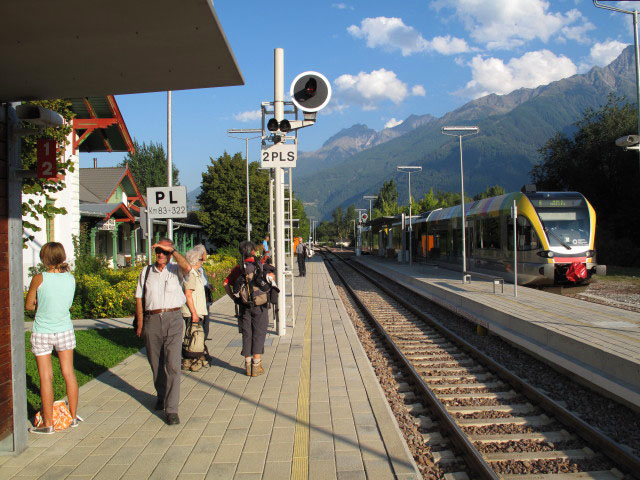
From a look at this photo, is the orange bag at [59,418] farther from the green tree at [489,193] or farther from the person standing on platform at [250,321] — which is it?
the green tree at [489,193]

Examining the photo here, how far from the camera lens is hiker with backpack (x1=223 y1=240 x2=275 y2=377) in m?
6.78

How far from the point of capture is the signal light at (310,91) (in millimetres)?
8836

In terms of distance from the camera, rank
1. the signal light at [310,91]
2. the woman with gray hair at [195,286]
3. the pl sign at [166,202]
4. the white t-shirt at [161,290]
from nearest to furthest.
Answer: the white t-shirt at [161,290] < the woman with gray hair at [195,286] < the signal light at [310,91] < the pl sign at [166,202]

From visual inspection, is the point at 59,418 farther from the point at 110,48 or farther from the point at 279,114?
the point at 279,114

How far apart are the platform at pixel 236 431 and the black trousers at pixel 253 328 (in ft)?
1.35

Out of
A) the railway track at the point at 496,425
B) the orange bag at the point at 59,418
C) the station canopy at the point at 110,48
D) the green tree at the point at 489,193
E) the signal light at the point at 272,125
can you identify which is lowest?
the railway track at the point at 496,425

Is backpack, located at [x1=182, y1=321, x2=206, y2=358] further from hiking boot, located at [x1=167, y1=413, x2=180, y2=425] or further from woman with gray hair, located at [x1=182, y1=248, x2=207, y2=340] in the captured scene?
hiking boot, located at [x1=167, y1=413, x2=180, y2=425]

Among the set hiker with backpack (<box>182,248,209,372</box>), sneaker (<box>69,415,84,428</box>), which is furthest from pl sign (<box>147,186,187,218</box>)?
sneaker (<box>69,415,84,428</box>)

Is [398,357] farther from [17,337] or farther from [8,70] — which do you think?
[8,70]

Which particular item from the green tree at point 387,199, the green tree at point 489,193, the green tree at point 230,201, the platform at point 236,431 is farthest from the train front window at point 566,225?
the green tree at point 489,193

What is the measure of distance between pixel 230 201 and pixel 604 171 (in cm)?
2822

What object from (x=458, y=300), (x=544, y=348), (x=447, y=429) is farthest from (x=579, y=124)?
(x=447, y=429)

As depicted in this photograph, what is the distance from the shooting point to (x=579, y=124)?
42125mm

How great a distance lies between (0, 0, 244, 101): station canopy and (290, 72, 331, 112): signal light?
4.34 metres
